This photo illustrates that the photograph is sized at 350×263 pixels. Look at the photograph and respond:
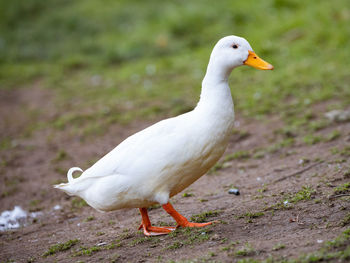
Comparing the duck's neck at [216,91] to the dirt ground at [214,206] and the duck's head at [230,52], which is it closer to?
the duck's head at [230,52]

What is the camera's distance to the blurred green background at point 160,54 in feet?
26.0

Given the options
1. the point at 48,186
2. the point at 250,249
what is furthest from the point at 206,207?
the point at 48,186

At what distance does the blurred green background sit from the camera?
793 cm

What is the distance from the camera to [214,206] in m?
4.64

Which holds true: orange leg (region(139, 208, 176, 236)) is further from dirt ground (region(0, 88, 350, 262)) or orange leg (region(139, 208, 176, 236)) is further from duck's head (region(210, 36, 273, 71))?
duck's head (region(210, 36, 273, 71))

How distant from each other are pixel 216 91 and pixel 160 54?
24.2 feet

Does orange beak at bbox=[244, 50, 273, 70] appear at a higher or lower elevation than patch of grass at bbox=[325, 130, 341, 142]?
higher

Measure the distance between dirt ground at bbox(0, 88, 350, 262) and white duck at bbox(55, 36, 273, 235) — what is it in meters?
0.39

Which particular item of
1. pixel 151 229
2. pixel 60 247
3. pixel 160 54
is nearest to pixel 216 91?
pixel 151 229

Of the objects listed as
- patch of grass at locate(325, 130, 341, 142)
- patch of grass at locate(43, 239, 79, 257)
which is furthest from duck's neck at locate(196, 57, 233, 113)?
patch of grass at locate(325, 130, 341, 142)

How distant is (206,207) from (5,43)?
10.1m

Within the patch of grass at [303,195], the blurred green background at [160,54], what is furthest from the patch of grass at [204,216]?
the blurred green background at [160,54]

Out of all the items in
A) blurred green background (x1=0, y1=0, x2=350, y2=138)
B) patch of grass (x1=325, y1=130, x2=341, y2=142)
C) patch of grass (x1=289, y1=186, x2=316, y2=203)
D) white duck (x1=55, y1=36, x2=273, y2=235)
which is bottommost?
patch of grass (x1=289, y1=186, x2=316, y2=203)

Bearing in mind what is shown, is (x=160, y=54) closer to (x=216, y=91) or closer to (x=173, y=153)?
(x=216, y=91)
